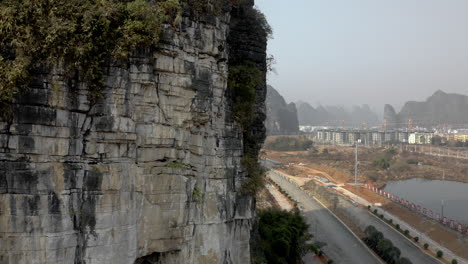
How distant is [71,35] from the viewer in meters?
8.23

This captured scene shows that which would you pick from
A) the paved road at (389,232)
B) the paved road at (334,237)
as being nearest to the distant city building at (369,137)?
the paved road at (389,232)

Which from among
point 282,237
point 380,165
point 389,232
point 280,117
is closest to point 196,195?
point 282,237

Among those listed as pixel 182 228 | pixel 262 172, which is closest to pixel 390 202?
pixel 262 172

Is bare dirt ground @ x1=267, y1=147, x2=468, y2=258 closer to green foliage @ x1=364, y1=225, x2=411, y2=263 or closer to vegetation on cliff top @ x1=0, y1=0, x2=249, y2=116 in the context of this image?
green foliage @ x1=364, y1=225, x2=411, y2=263

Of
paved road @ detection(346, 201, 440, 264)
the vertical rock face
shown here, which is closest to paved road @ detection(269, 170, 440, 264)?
paved road @ detection(346, 201, 440, 264)

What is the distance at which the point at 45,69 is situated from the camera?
802 centimetres

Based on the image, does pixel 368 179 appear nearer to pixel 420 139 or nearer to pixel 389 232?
pixel 389 232

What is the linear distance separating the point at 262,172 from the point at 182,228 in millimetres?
4035

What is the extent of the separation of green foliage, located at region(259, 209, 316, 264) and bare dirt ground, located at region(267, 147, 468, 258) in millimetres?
13249

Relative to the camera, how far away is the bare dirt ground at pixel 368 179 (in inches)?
1270

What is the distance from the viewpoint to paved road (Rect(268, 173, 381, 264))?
26453mm

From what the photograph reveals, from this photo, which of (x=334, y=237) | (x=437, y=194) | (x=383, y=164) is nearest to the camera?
(x=334, y=237)

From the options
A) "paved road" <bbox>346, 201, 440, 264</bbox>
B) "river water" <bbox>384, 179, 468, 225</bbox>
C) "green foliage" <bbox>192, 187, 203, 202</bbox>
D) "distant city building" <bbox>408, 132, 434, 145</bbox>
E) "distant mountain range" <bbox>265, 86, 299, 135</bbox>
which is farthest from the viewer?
"distant mountain range" <bbox>265, 86, 299, 135</bbox>

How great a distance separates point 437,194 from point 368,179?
9.41 meters
